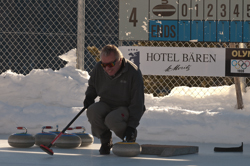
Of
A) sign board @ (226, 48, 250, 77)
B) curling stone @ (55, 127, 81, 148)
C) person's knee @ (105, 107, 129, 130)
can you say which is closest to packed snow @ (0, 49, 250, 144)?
sign board @ (226, 48, 250, 77)

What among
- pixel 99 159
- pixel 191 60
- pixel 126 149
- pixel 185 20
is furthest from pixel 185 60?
pixel 99 159

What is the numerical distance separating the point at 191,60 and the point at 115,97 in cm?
218

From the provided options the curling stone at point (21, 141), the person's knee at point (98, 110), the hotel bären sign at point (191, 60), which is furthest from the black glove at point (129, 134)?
the hotel bären sign at point (191, 60)

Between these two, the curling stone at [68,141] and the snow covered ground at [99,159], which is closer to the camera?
the snow covered ground at [99,159]

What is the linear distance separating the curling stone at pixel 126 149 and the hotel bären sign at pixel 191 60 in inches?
90.2

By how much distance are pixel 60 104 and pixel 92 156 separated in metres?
2.35

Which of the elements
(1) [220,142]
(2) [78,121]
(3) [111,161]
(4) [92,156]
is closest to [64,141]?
(4) [92,156]

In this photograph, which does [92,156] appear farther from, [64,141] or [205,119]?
[205,119]

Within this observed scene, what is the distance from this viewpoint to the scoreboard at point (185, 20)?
17.8 feet

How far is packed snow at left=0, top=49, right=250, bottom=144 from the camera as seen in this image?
4.78 meters

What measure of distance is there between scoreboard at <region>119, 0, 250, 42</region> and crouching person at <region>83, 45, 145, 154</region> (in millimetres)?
2135

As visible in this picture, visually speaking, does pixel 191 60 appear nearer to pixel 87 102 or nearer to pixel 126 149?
pixel 87 102

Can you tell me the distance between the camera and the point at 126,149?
10.5 feet

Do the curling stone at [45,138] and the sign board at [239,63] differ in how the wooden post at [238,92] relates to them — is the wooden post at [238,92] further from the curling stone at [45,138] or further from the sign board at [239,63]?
the curling stone at [45,138]
